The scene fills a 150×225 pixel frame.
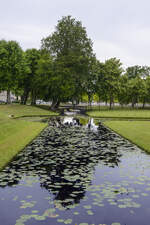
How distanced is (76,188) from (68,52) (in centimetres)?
6368

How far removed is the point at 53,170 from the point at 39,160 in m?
2.28

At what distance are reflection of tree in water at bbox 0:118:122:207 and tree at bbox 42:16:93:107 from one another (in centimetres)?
5077

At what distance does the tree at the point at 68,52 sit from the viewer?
6800 cm

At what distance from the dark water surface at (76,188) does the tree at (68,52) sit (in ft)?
179

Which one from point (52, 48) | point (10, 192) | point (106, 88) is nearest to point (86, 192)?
point (10, 192)

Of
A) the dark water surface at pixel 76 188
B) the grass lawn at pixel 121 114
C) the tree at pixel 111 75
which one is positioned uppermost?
the tree at pixel 111 75

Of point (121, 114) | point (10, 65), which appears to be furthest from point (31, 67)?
point (121, 114)

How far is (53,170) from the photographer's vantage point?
1153 centimetres

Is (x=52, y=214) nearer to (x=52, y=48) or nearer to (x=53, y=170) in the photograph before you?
(x=53, y=170)

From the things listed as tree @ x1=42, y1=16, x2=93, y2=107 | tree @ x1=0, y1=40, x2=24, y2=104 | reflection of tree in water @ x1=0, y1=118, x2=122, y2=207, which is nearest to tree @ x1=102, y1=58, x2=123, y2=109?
tree @ x1=42, y1=16, x2=93, y2=107

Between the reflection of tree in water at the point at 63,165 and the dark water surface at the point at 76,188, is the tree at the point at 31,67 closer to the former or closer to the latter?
the reflection of tree in water at the point at 63,165

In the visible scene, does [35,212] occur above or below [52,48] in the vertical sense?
→ below

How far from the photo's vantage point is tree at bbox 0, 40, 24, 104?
228 feet

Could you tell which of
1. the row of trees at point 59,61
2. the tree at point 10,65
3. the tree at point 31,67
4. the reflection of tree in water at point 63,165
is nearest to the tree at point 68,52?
the row of trees at point 59,61
